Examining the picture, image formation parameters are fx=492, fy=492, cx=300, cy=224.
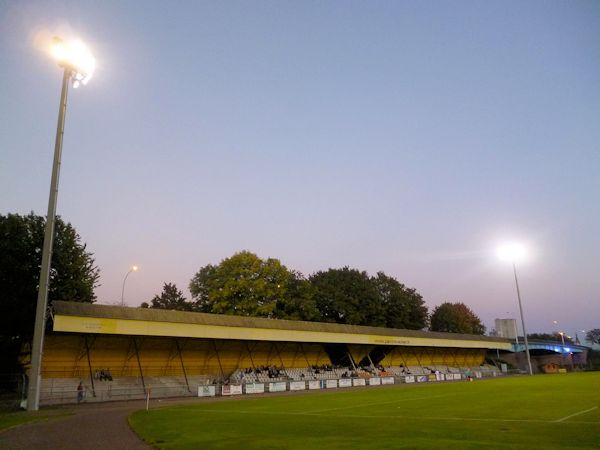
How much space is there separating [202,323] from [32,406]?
18.4 metres

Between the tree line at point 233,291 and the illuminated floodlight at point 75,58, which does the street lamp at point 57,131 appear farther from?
the tree line at point 233,291

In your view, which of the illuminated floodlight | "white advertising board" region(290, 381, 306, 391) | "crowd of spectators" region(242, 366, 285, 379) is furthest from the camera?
"crowd of spectators" region(242, 366, 285, 379)

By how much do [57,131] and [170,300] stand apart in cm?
6778

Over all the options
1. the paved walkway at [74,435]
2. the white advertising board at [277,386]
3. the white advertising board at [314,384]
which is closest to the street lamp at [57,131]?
the paved walkway at [74,435]

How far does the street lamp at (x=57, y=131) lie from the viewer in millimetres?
25984

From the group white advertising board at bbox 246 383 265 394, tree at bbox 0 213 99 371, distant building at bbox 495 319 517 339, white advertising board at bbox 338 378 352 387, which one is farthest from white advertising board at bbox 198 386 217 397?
distant building at bbox 495 319 517 339

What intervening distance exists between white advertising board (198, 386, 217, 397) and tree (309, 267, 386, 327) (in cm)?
4267

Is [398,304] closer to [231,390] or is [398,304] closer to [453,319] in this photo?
[453,319]

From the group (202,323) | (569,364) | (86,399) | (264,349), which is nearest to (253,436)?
(86,399)

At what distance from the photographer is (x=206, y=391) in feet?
130

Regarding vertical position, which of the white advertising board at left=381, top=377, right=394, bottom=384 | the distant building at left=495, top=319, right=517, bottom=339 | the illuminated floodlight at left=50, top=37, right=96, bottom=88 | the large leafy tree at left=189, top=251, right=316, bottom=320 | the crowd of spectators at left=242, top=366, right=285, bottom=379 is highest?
the illuminated floodlight at left=50, top=37, right=96, bottom=88

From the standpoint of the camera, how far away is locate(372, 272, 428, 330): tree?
90.6 meters

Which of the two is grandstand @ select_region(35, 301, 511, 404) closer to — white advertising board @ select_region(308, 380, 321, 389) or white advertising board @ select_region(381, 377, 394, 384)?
white advertising board @ select_region(308, 380, 321, 389)

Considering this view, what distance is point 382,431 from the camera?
15.9 metres
